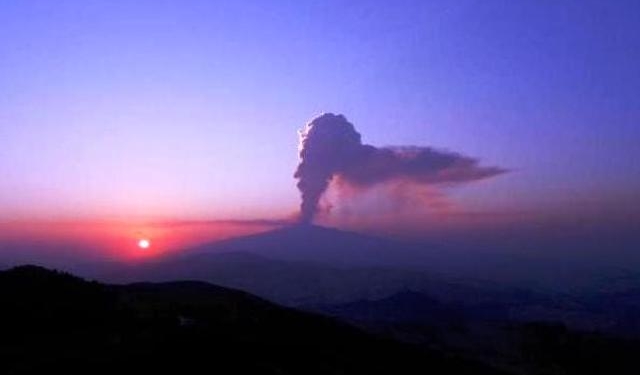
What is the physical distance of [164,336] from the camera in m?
52.0

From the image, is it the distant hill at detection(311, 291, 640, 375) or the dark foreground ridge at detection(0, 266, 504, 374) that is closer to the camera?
the dark foreground ridge at detection(0, 266, 504, 374)

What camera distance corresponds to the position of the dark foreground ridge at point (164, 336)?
4484 cm

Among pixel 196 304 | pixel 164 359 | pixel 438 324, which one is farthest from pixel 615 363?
pixel 164 359

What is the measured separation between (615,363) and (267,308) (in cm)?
7687

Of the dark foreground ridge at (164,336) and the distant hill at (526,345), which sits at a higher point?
the dark foreground ridge at (164,336)

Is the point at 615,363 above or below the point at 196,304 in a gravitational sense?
below

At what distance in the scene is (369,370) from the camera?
64.4m

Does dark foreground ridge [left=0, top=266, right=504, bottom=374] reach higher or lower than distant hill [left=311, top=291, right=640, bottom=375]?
higher

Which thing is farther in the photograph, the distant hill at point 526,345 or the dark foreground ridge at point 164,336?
the distant hill at point 526,345

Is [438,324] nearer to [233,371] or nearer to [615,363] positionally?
[615,363]

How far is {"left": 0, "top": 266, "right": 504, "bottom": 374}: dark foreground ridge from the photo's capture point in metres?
44.8

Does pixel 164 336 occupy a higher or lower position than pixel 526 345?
higher

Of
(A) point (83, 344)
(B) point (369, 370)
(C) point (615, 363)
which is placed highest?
(A) point (83, 344)

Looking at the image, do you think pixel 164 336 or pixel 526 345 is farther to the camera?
pixel 526 345
